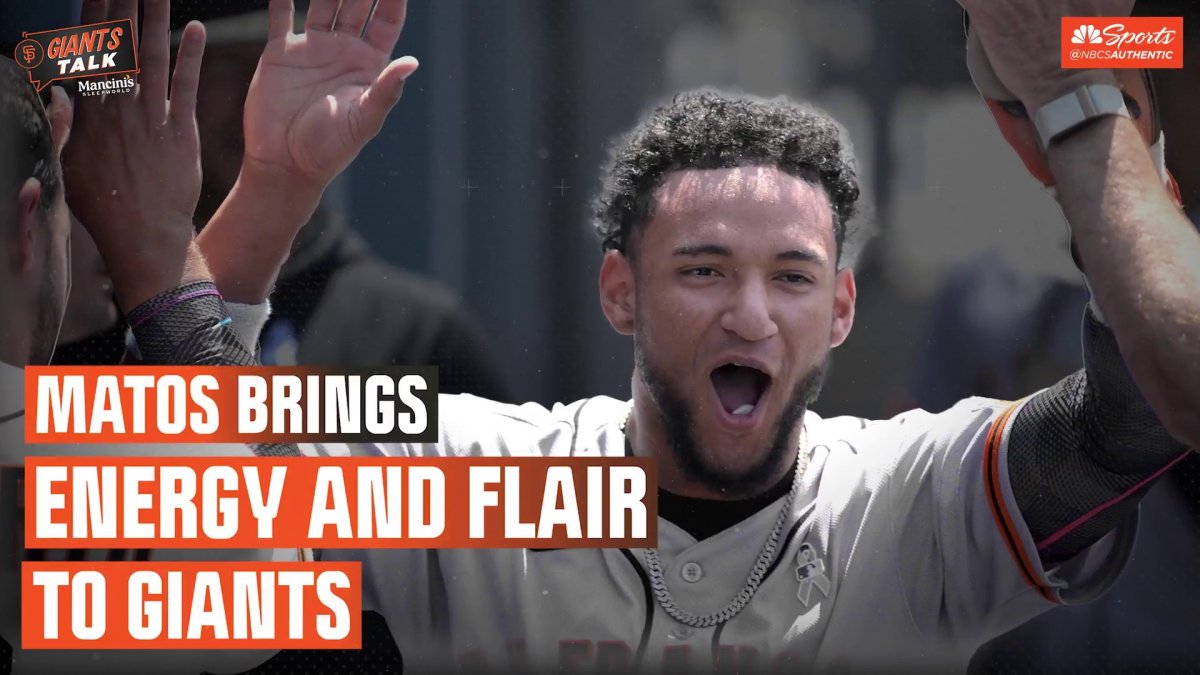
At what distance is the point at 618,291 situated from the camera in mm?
3166

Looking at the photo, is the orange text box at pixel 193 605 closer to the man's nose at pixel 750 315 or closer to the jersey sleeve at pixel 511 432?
the jersey sleeve at pixel 511 432

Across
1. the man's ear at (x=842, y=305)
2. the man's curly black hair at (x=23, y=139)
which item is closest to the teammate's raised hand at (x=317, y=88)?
the man's curly black hair at (x=23, y=139)

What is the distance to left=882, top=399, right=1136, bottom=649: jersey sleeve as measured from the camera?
9.94 ft

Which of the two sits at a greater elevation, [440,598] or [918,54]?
[918,54]

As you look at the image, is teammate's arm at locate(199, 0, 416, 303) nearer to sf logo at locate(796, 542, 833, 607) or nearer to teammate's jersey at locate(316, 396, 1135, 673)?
teammate's jersey at locate(316, 396, 1135, 673)

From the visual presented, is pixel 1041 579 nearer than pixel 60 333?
Yes

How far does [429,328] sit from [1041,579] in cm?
152

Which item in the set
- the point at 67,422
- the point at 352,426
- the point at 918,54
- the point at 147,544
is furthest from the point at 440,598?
the point at 918,54

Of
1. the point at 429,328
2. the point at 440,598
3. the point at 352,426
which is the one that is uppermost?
the point at 429,328

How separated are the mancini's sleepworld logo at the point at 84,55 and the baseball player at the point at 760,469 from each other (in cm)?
48

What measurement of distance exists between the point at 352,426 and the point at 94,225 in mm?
788

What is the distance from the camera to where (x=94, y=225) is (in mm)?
3211

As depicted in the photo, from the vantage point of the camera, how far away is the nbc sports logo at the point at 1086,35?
2.98 m

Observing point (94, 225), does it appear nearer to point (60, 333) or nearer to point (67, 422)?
point (60, 333)
